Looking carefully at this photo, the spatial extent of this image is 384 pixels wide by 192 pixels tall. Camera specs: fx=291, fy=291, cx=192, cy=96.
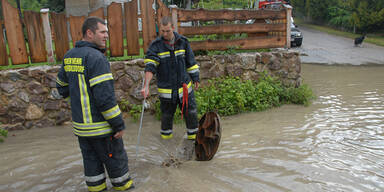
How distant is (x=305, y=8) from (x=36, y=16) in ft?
113

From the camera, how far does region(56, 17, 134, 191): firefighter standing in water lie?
290 centimetres

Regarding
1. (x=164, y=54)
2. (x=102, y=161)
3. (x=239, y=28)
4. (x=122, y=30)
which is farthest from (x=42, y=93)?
(x=239, y=28)

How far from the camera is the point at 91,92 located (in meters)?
2.98

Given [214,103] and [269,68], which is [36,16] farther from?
[269,68]

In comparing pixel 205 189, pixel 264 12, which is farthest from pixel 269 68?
pixel 205 189

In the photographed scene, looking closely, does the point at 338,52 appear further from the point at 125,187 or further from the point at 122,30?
the point at 125,187

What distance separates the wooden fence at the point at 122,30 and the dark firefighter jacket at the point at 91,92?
340cm

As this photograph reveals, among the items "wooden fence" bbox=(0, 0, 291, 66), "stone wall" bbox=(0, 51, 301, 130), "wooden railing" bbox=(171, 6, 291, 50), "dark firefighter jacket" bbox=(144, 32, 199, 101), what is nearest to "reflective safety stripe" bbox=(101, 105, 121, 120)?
"dark firefighter jacket" bbox=(144, 32, 199, 101)

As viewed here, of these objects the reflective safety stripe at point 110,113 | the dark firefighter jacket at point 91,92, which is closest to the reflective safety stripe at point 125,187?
the dark firefighter jacket at point 91,92

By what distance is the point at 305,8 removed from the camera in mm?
34594

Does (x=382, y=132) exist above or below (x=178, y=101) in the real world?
below

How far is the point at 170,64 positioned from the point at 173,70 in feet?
0.35

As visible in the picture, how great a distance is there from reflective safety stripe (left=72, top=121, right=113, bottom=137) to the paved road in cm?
1341

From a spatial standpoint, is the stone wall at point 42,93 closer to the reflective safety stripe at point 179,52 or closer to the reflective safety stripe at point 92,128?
the reflective safety stripe at point 179,52
